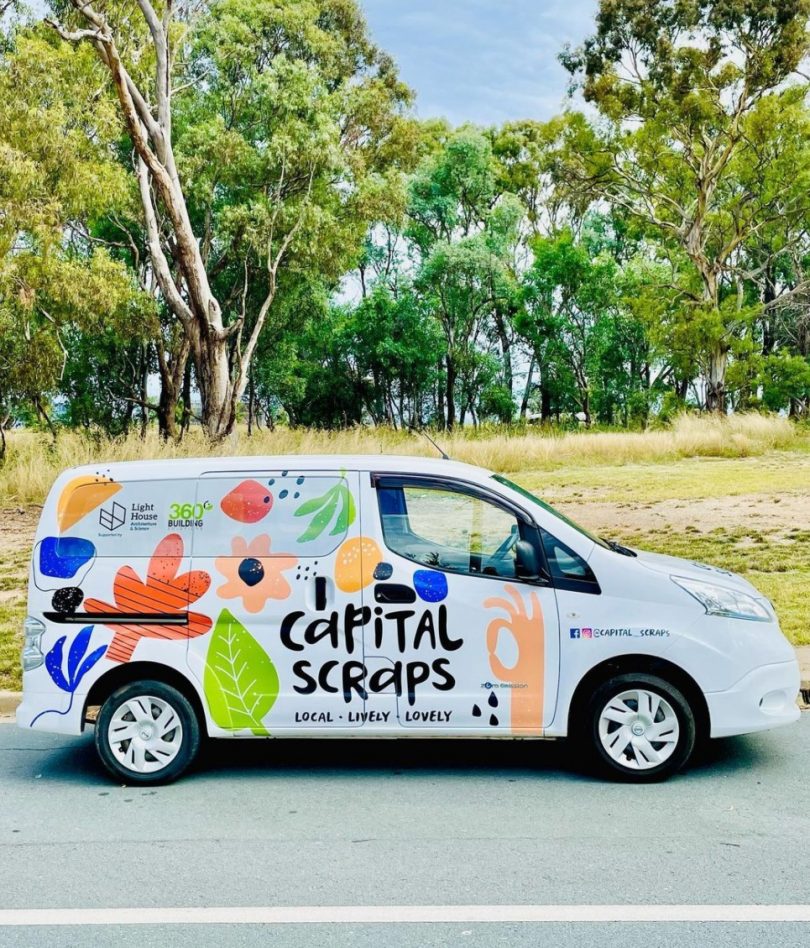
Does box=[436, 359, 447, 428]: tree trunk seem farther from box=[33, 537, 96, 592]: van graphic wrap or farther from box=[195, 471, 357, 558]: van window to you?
box=[33, 537, 96, 592]: van graphic wrap

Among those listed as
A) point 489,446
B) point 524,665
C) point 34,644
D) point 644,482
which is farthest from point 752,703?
point 489,446

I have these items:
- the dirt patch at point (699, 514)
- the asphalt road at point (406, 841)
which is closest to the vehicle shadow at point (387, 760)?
the asphalt road at point (406, 841)

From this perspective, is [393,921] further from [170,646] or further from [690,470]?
[690,470]

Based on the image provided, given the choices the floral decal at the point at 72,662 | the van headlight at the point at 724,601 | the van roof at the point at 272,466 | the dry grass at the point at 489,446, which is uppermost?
the dry grass at the point at 489,446

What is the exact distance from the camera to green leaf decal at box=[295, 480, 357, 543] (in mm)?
6047

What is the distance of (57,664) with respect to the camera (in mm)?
6051

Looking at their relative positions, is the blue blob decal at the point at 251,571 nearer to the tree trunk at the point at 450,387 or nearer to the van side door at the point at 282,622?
the van side door at the point at 282,622

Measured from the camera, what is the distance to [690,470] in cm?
2434

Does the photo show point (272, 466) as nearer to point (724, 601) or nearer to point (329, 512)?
point (329, 512)

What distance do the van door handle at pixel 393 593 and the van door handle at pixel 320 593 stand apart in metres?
0.30

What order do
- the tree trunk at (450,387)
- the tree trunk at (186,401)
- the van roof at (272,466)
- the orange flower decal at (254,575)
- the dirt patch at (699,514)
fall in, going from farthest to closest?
the tree trunk at (450,387), the tree trunk at (186,401), the dirt patch at (699,514), the van roof at (272,466), the orange flower decal at (254,575)

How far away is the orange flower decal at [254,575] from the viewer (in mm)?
5969

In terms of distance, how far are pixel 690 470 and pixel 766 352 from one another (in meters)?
28.3

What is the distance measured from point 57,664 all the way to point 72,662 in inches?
3.7
